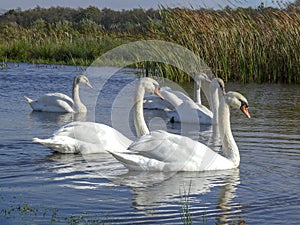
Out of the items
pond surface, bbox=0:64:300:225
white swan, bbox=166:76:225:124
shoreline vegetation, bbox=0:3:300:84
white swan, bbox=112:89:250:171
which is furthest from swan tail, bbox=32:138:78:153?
shoreline vegetation, bbox=0:3:300:84

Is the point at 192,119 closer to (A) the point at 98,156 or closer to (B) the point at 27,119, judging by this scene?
(B) the point at 27,119

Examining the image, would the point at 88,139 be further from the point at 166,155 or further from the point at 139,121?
the point at 166,155

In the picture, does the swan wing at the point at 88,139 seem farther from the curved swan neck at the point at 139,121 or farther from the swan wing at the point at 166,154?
the swan wing at the point at 166,154

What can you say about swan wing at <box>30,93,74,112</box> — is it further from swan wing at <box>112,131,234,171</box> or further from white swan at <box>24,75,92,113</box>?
swan wing at <box>112,131,234,171</box>

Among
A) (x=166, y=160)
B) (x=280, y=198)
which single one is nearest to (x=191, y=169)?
(x=166, y=160)

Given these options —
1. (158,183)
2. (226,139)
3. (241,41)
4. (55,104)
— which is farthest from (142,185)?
(241,41)

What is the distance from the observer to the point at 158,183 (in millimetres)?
6770

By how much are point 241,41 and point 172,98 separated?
5.31 metres

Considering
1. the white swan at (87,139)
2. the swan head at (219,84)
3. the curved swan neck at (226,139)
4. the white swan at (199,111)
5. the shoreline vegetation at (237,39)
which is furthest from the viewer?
the shoreline vegetation at (237,39)

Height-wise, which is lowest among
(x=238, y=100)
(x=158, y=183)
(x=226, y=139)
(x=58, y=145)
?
(x=158, y=183)

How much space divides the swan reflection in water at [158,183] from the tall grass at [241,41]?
31.1ft

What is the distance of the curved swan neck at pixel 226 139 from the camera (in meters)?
7.63

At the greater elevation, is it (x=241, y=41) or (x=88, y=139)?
(x=241, y=41)

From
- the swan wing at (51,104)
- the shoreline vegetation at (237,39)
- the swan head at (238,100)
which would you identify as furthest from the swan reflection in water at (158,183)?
the shoreline vegetation at (237,39)
